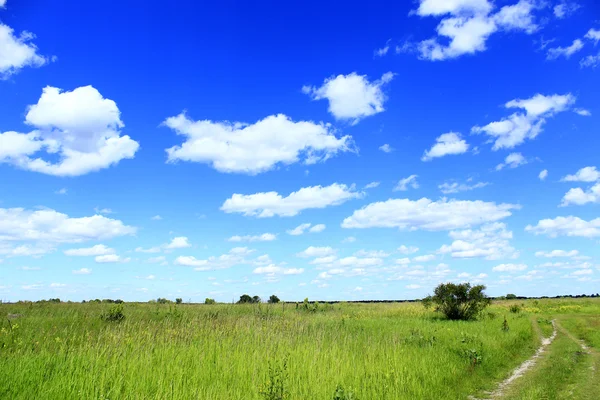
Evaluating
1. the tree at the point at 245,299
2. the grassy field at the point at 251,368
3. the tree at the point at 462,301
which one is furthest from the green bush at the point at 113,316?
the tree at the point at 245,299

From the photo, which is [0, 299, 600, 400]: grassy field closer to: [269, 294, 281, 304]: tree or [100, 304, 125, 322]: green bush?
[100, 304, 125, 322]: green bush

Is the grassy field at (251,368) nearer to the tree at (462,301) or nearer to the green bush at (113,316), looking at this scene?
the green bush at (113,316)

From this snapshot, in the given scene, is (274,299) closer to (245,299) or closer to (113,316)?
(245,299)

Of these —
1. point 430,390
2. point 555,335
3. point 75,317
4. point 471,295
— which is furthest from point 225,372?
point 471,295

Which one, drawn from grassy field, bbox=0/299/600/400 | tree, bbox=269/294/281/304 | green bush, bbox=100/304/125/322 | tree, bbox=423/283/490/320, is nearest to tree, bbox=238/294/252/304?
tree, bbox=269/294/281/304

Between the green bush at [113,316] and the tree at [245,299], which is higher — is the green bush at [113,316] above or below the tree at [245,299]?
below

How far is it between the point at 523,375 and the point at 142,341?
44.7 ft

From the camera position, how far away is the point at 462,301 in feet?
118

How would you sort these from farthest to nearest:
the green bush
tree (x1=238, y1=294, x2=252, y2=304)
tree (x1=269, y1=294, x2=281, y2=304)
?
1. tree (x1=269, y1=294, x2=281, y2=304)
2. tree (x1=238, y1=294, x2=252, y2=304)
3. the green bush

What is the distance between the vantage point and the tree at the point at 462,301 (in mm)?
35406

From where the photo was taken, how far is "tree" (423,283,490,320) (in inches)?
1394

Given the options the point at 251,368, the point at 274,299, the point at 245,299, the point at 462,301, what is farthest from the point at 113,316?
the point at 274,299

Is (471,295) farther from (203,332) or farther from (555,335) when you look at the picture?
(203,332)

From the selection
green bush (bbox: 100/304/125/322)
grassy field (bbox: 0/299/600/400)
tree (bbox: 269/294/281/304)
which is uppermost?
tree (bbox: 269/294/281/304)
